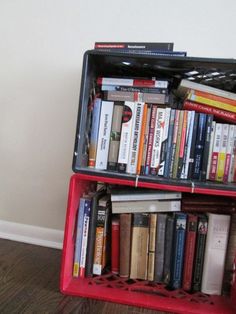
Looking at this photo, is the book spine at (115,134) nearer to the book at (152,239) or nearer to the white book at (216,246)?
the book at (152,239)

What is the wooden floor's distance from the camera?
0.72 m

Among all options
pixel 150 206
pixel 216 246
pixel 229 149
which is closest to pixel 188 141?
pixel 229 149

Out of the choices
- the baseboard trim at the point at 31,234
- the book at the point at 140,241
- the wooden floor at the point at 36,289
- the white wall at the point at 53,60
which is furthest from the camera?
the baseboard trim at the point at 31,234

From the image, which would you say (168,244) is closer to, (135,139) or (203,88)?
(135,139)

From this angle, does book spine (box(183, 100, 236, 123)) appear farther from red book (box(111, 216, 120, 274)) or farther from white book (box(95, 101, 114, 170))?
red book (box(111, 216, 120, 274))

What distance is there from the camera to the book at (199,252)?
0.79 m

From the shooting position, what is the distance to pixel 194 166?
2.59 ft

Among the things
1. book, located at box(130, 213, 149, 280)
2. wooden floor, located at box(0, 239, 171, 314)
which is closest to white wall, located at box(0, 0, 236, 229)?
wooden floor, located at box(0, 239, 171, 314)

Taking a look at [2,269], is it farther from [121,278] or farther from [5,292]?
[121,278]

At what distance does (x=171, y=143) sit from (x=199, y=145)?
9 cm

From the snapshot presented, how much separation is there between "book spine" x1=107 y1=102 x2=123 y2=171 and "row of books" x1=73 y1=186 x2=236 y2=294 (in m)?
0.12

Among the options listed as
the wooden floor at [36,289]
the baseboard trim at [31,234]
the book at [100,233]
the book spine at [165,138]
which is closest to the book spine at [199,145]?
the book spine at [165,138]

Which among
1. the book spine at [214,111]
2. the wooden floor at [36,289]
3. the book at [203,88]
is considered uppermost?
the book at [203,88]

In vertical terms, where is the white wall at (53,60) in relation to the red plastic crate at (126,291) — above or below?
above
